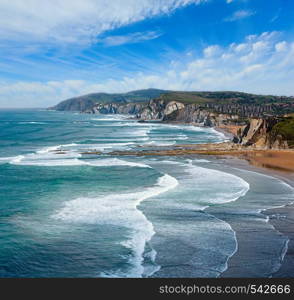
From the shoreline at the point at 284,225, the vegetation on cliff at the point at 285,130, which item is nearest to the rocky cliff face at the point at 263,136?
the vegetation on cliff at the point at 285,130

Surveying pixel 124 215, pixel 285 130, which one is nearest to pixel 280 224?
pixel 124 215

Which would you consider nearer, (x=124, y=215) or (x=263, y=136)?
(x=124, y=215)

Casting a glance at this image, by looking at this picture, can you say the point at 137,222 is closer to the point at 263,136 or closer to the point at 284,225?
the point at 284,225

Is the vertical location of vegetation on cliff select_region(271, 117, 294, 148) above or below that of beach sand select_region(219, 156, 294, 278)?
above

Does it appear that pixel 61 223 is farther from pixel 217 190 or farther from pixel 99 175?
pixel 99 175

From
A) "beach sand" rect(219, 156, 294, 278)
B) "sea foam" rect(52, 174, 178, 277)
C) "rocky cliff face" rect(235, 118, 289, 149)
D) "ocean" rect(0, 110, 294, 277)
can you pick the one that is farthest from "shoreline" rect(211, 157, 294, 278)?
"rocky cliff face" rect(235, 118, 289, 149)

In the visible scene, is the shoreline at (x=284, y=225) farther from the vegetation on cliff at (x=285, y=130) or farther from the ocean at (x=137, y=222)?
the vegetation on cliff at (x=285, y=130)

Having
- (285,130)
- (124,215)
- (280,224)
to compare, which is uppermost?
(285,130)

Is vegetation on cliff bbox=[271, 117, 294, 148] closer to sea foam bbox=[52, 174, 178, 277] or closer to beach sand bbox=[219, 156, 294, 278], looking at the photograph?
beach sand bbox=[219, 156, 294, 278]
